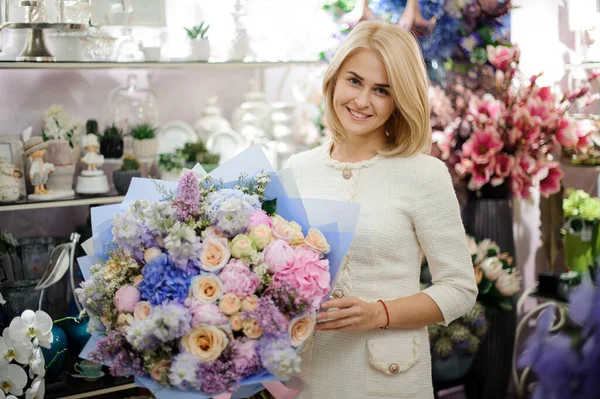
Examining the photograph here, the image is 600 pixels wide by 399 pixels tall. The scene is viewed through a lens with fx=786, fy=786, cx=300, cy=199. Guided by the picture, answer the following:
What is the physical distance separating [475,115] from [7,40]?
5.91 feet

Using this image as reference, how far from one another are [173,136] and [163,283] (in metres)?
1.99

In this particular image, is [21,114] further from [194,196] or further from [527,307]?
[527,307]

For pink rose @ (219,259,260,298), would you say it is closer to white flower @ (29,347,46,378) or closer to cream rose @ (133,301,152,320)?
cream rose @ (133,301,152,320)

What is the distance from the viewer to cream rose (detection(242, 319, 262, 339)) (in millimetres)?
1387

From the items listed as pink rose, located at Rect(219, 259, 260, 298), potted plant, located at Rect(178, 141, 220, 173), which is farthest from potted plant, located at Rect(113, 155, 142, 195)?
pink rose, located at Rect(219, 259, 260, 298)

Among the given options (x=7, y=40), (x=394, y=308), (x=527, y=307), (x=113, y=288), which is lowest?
(x=527, y=307)

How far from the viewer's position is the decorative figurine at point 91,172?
2979 millimetres

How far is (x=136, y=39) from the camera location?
315 centimetres

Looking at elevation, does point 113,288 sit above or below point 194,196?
below

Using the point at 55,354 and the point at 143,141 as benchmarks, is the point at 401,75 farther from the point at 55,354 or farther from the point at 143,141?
the point at 55,354

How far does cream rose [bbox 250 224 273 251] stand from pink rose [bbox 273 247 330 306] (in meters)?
0.06

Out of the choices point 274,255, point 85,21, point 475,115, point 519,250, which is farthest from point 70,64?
point 519,250

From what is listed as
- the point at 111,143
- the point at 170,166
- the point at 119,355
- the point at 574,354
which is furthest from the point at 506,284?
the point at 574,354

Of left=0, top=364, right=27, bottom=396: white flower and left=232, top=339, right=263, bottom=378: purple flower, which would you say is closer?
left=232, top=339, right=263, bottom=378: purple flower
